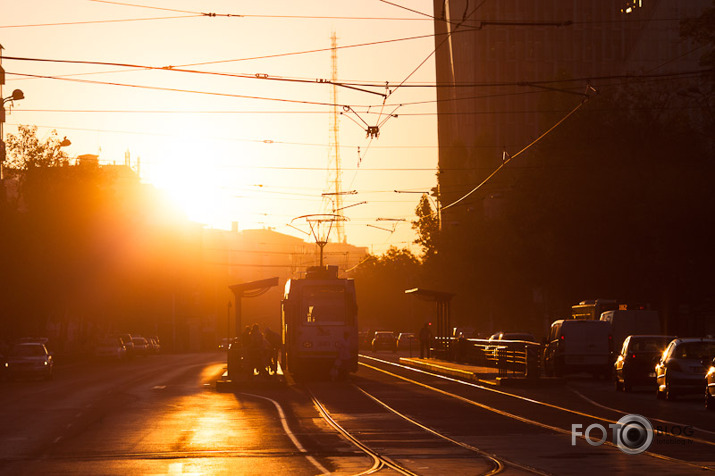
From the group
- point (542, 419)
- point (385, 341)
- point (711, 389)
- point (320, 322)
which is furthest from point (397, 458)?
point (385, 341)


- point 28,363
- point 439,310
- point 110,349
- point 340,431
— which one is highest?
point 439,310

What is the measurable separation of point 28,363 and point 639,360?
81.9 ft

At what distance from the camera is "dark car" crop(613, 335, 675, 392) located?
32656 mm

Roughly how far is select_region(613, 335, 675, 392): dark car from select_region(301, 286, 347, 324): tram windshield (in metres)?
10.7

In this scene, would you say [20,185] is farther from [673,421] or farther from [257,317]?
[257,317]

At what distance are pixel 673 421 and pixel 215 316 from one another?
14166 cm

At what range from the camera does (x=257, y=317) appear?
198000mm

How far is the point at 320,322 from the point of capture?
4034 cm

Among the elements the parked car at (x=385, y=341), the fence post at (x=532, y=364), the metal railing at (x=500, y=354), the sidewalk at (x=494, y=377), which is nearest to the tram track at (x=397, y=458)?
the sidewalk at (x=494, y=377)

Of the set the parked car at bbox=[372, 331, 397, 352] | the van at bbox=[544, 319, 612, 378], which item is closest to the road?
the van at bbox=[544, 319, 612, 378]

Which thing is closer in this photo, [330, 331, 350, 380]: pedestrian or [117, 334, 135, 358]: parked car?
[330, 331, 350, 380]: pedestrian

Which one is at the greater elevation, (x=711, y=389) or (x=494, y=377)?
(x=494, y=377)

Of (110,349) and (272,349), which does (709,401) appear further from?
(110,349)

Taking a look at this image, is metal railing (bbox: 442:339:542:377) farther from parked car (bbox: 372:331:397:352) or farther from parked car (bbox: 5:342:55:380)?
parked car (bbox: 372:331:397:352)
